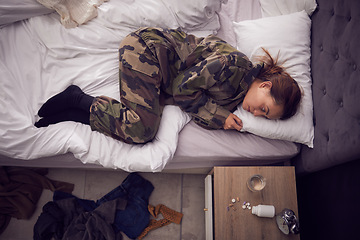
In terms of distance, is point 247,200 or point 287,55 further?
point 287,55

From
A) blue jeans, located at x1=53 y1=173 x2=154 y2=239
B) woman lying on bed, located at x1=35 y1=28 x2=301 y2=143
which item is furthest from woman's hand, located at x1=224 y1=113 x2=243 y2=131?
blue jeans, located at x1=53 y1=173 x2=154 y2=239

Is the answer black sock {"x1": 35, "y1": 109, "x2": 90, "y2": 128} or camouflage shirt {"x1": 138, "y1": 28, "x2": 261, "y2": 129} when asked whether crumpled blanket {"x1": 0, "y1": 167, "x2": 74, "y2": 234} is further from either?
camouflage shirt {"x1": 138, "y1": 28, "x2": 261, "y2": 129}

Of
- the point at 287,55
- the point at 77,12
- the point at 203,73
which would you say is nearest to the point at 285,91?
the point at 287,55

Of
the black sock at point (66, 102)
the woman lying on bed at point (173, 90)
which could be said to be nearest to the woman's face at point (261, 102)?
the woman lying on bed at point (173, 90)

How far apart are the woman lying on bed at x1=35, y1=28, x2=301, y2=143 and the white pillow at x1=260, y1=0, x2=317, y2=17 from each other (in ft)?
1.12

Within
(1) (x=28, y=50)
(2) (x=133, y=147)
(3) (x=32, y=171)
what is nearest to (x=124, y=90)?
(2) (x=133, y=147)

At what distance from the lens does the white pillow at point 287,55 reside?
1219mm

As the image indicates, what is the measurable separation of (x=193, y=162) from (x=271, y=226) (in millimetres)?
505

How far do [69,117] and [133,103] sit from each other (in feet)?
1.21

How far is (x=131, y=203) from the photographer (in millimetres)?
1556

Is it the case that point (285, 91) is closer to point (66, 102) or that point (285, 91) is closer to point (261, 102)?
point (261, 102)

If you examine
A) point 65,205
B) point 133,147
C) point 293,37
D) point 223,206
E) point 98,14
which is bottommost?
point 65,205

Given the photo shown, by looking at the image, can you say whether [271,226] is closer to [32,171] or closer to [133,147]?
[133,147]

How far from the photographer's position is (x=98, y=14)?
1335 millimetres
